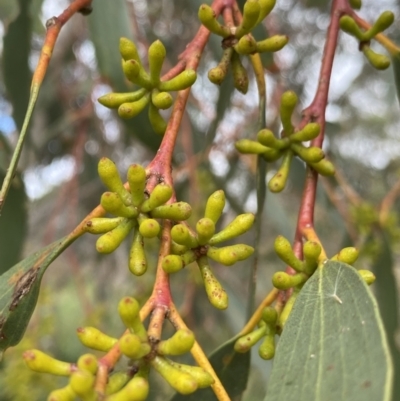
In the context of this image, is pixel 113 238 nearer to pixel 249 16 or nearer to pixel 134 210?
pixel 134 210

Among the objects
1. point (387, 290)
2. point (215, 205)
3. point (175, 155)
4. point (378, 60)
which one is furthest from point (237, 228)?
point (175, 155)

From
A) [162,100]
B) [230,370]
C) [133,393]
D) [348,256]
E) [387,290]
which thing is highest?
[162,100]

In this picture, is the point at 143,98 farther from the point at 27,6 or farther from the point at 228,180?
the point at 228,180

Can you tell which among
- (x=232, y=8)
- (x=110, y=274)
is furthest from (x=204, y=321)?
(x=232, y=8)

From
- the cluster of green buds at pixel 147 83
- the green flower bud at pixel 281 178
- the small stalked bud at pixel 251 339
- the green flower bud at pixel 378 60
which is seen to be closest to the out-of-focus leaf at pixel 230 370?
the small stalked bud at pixel 251 339

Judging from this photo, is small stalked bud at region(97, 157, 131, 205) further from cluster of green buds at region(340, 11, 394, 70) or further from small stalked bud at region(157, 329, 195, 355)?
cluster of green buds at region(340, 11, 394, 70)

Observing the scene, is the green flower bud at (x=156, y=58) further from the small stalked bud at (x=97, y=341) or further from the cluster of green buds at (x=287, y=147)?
the small stalked bud at (x=97, y=341)

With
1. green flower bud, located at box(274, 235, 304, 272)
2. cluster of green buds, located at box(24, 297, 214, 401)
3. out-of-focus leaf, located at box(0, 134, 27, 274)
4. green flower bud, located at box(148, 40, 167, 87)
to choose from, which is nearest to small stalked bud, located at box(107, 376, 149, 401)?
cluster of green buds, located at box(24, 297, 214, 401)

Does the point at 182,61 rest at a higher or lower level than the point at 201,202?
higher

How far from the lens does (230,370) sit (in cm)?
68

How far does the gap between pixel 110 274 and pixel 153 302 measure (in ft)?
8.41

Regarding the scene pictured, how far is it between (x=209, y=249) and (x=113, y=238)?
0.28 ft

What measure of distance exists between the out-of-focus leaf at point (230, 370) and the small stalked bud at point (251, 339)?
0.10 metres

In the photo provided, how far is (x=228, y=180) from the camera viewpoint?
185 cm
